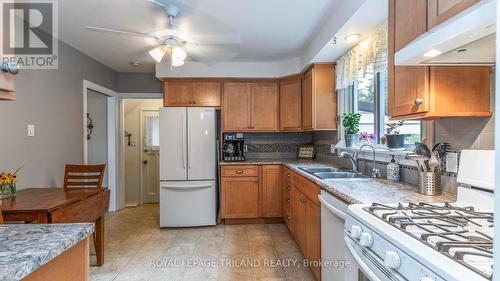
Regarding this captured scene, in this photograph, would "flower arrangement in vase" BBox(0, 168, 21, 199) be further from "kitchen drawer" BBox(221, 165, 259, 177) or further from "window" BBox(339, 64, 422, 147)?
"window" BBox(339, 64, 422, 147)

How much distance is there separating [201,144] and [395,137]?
7.91 ft

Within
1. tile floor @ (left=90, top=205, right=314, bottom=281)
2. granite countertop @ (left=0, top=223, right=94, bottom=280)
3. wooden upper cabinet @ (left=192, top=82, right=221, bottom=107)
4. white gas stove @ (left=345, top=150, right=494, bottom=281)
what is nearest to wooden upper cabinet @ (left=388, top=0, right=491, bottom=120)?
white gas stove @ (left=345, top=150, right=494, bottom=281)

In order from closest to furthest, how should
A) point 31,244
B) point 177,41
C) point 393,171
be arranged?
1. point 31,244
2. point 393,171
3. point 177,41

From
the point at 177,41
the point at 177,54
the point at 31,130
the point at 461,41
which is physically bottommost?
the point at 31,130

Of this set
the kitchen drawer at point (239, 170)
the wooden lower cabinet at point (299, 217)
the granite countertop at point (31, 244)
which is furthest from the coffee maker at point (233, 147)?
the granite countertop at point (31, 244)

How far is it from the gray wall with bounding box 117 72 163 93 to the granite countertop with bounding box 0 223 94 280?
4.07 metres

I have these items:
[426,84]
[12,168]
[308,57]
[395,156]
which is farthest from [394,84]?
[12,168]

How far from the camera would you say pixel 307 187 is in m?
2.48

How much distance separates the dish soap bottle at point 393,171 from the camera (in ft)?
6.84

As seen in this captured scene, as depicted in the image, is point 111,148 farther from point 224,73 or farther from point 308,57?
point 308,57

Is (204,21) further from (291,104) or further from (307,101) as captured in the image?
(291,104)

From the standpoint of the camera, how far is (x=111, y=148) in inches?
178

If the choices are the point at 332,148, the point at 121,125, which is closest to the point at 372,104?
the point at 332,148

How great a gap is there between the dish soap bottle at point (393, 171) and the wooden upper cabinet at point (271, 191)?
→ 6.07ft
